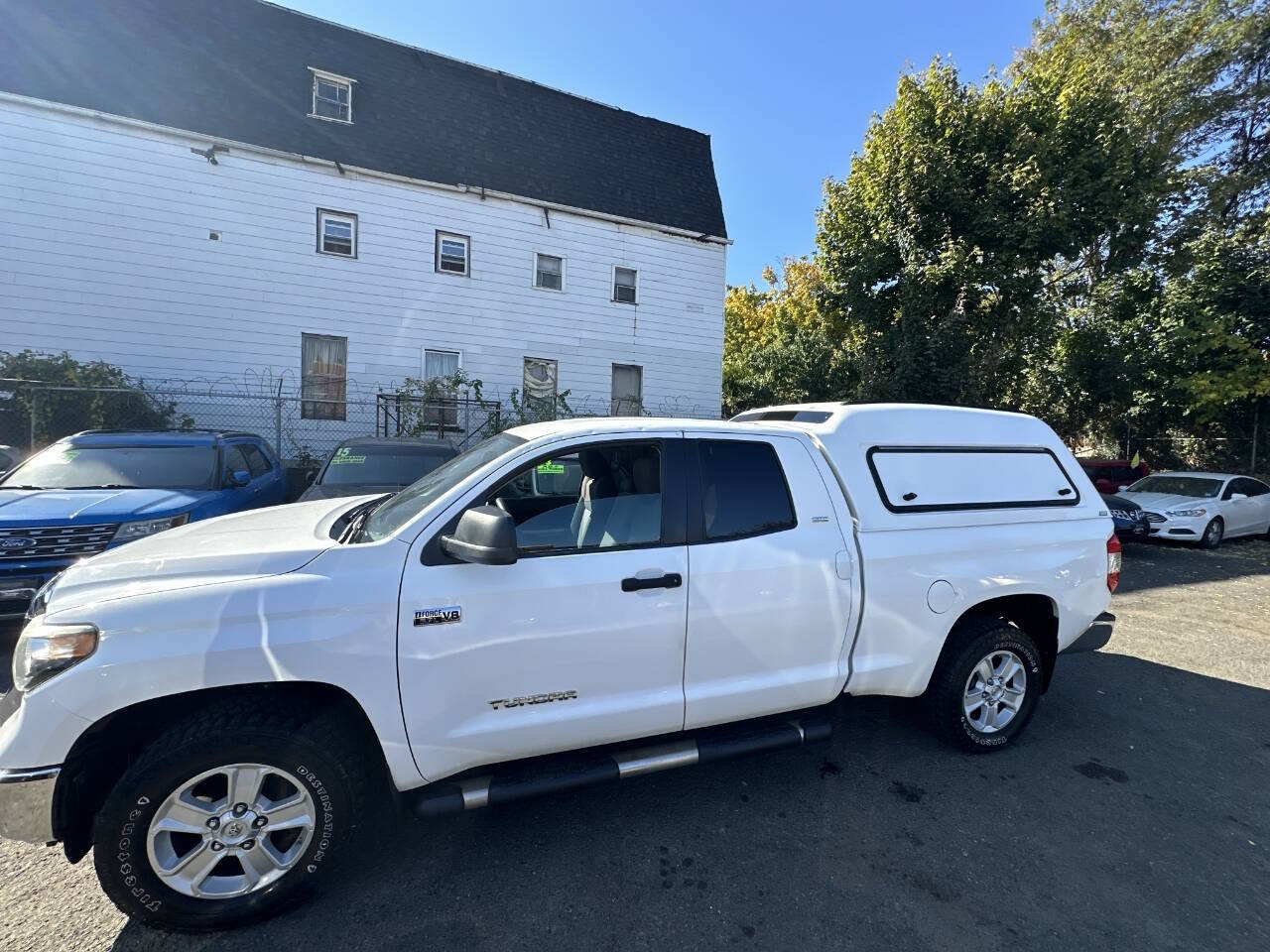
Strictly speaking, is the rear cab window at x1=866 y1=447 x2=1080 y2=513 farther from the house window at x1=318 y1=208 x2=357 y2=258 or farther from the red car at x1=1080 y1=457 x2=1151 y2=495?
the house window at x1=318 y1=208 x2=357 y2=258

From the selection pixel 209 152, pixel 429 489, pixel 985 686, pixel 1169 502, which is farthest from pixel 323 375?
pixel 1169 502

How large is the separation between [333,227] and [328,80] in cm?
343

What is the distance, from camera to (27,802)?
1.97 m

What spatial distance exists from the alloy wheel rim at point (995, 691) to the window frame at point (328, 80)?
15.2 metres

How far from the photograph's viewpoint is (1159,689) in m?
4.48

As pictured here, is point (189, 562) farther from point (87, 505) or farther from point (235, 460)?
point (235, 460)

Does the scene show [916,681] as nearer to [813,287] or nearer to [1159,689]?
[1159,689]

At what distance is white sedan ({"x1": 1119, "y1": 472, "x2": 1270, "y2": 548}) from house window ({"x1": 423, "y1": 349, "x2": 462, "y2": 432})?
13291mm

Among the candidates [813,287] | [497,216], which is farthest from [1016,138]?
[497,216]

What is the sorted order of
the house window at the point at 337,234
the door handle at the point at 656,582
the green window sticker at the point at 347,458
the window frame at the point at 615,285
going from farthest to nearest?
the window frame at the point at 615,285 < the house window at the point at 337,234 < the green window sticker at the point at 347,458 < the door handle at the point at 656,582

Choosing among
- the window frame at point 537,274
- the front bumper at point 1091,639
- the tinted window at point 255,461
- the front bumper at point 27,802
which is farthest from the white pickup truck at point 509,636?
the window frame at point 537,274

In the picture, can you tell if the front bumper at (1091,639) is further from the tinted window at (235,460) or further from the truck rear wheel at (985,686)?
the tinted window at (235,460)

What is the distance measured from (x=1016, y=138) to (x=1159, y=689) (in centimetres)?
1242

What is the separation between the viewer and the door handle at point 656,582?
255 cm
